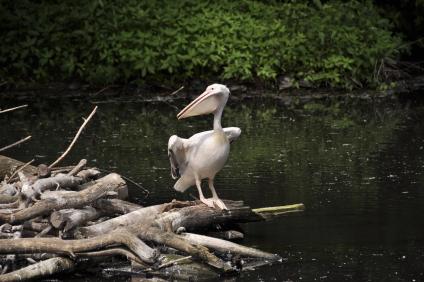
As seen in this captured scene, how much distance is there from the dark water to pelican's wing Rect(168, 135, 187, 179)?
709mm

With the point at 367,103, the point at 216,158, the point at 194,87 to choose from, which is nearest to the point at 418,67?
the point at 367,103

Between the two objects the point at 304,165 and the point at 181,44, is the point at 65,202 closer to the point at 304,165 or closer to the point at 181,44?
the point at 304,165

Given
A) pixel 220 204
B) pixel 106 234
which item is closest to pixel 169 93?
pixel 220 204

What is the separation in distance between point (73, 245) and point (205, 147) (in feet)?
5.05

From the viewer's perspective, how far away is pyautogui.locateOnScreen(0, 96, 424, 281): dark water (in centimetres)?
803

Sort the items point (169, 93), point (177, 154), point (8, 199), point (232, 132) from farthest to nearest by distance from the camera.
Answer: point (169, 93), point (232, 132), point (177, 154), point (8, 199)

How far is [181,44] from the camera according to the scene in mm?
17031

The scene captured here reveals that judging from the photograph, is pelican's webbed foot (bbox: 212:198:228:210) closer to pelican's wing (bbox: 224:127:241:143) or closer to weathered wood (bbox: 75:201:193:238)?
weathered wood (bbox: 75:201:193:238)

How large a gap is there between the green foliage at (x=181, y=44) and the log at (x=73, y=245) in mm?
9271

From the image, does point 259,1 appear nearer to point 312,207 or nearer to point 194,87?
point 194,87

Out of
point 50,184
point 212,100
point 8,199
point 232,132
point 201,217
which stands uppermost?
point 212,100

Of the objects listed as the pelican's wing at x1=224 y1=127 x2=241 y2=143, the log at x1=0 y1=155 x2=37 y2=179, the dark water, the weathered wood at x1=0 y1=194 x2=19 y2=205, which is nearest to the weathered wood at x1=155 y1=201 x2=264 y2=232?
the dark water

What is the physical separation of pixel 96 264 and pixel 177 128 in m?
6.15

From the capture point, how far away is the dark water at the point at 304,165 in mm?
8031
